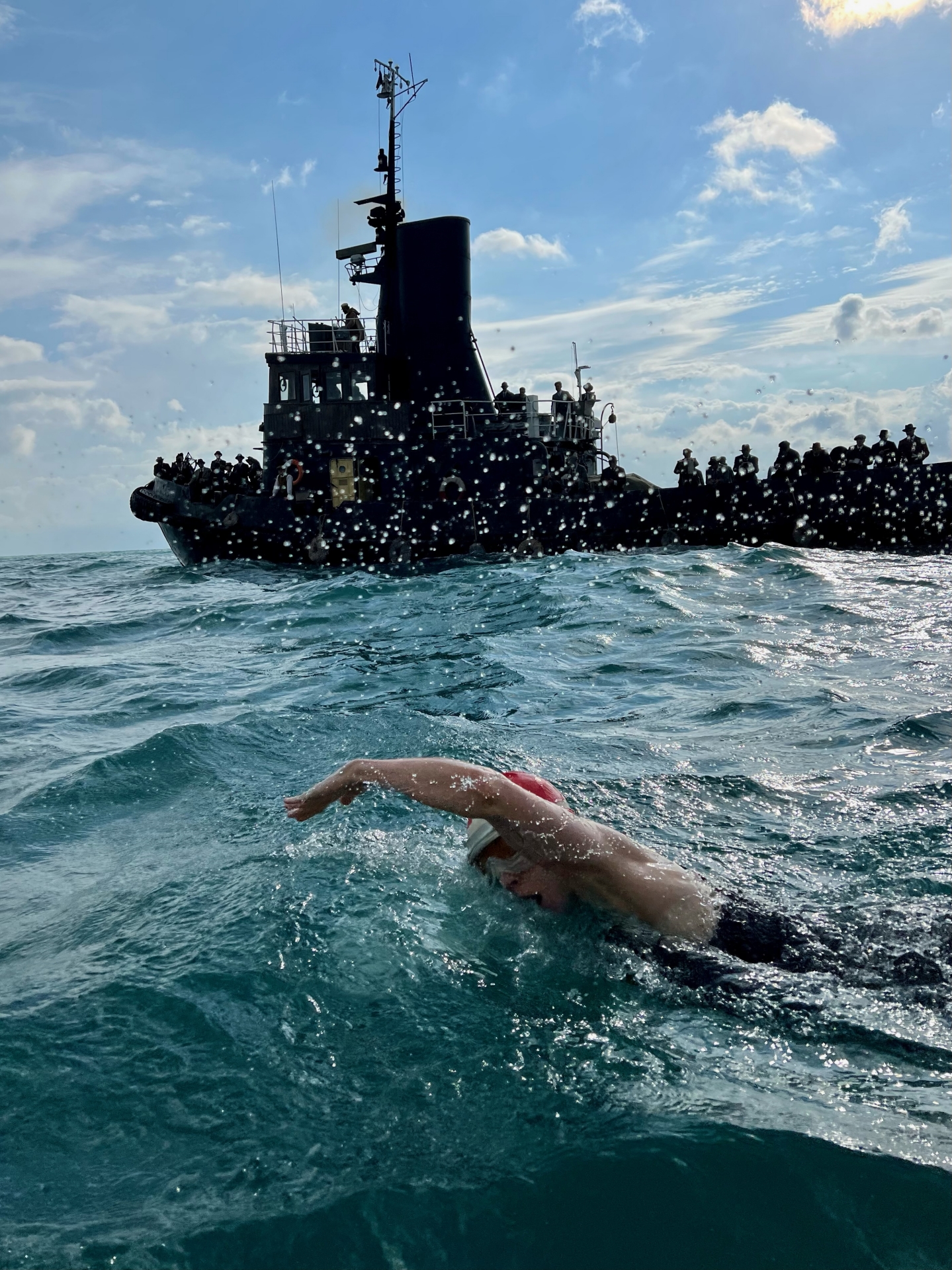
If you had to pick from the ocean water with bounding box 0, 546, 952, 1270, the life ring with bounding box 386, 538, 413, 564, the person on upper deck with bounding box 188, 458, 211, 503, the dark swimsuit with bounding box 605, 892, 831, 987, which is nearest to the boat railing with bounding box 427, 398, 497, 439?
the life ring with bounding box 386, 538, 413, 564

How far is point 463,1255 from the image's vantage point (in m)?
2.12

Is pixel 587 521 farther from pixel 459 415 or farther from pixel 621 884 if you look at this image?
pixel 621 884

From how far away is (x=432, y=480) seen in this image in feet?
80.3

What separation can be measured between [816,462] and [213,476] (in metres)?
16.4

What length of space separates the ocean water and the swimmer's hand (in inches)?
20.5

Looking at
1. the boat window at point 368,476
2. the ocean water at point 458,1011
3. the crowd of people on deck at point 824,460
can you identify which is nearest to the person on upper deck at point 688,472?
the crowd of people on deck at point 824,460

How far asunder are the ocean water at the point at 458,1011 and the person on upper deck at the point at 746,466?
16049 mm

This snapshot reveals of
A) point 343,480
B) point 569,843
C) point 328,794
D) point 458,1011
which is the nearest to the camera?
point 458,1011

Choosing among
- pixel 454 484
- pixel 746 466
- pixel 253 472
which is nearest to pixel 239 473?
pixel 253 472

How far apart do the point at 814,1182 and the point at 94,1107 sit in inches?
78.8

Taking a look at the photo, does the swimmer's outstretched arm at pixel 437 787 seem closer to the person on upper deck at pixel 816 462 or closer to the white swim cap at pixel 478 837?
the white swim cap at pixel 478 837

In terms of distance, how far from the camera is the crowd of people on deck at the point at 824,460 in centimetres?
2222

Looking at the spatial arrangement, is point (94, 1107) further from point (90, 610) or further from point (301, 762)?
point (90, 610)

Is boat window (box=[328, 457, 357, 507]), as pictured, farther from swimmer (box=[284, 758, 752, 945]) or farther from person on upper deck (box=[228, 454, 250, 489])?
swimmer (box=[284, 758, 752, 945])
